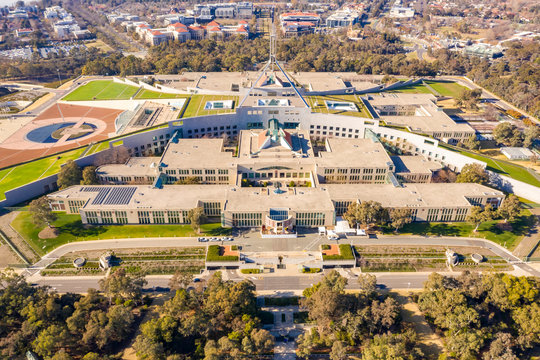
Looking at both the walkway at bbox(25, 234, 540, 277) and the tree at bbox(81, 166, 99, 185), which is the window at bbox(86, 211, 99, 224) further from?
the tree at bbox(81, 166, 99, 185)

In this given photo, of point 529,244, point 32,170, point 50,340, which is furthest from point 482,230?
point 32,170

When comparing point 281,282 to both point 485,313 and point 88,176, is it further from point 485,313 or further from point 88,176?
point 88,176

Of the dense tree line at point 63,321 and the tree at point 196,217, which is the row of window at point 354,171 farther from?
the dense tree line at point 63,321

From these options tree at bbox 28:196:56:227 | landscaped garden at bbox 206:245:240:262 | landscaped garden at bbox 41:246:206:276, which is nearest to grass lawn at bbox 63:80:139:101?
tree at bbox 28:196:56:227

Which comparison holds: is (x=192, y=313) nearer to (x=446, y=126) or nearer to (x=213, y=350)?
(x=213, y=350)

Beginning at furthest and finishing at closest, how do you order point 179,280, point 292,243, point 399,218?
point 399,218 → point 292,243 → point 179,280

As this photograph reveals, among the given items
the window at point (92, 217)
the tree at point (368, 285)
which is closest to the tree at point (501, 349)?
the tree at point (368, 285)
